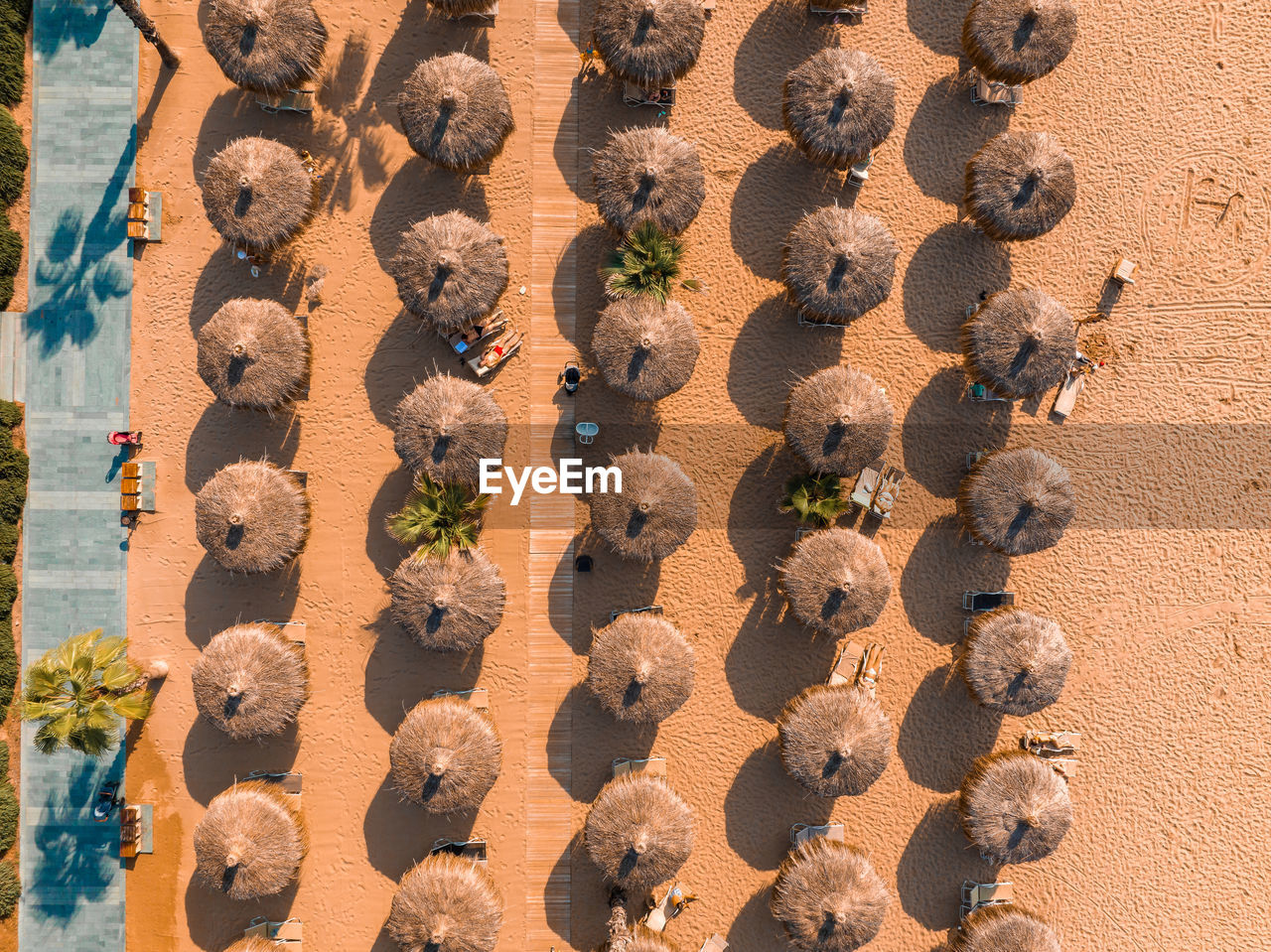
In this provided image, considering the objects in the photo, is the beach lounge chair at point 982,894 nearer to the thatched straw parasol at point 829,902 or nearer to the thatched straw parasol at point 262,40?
the thatched straw parasol at point 829,902

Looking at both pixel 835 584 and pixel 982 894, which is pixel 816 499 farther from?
pixel 982 894

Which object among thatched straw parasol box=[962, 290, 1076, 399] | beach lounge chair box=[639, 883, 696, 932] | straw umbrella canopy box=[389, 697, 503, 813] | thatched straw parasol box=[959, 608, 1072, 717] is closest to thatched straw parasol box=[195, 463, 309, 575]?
straw umbrella canopy box=[389, 697, 503, 813]

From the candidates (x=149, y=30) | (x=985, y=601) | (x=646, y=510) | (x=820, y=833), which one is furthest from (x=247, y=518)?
(x=985, y=601)

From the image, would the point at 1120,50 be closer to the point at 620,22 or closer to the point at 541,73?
the point at 620,22

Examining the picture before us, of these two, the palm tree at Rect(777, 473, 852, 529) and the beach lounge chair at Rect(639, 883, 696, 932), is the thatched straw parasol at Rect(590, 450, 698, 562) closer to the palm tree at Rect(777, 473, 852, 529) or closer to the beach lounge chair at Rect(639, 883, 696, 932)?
the palm tree at Rect(777, 473, 852, 529)

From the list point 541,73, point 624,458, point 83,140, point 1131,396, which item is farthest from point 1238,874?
point 83,140

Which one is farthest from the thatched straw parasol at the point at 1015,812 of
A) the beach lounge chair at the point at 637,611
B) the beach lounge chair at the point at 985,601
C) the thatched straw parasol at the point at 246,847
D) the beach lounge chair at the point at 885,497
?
the thatched straw parasol at the point at 246,847
